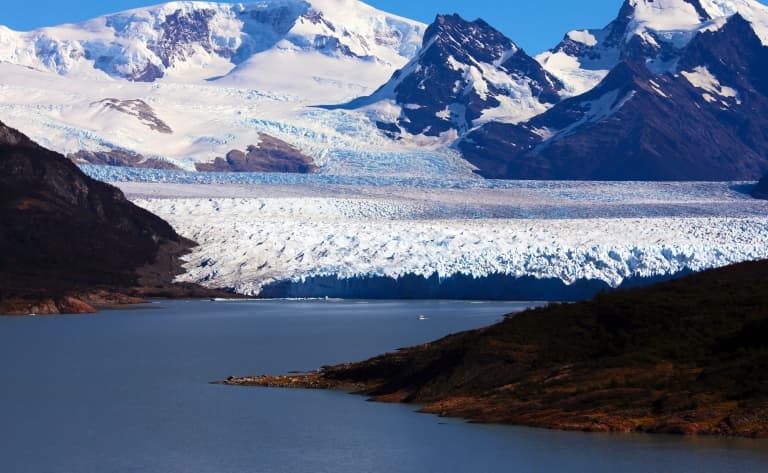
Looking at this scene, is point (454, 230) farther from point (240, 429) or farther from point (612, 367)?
point (240, 429)

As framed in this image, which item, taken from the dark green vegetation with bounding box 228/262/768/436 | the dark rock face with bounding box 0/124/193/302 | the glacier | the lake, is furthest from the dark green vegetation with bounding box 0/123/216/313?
the dark green vegetation with bounding box 228/262/768/436

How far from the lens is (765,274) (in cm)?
4534

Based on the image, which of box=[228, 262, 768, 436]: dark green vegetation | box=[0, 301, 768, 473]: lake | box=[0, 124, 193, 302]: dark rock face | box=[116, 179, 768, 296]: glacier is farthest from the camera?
box=[0, 124, 193, 302]: dark rock face

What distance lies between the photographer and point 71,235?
335 feet

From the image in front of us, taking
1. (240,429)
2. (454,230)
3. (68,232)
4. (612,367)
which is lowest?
(240,429)

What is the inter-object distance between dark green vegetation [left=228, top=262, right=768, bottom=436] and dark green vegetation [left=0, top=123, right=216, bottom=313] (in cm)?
5199

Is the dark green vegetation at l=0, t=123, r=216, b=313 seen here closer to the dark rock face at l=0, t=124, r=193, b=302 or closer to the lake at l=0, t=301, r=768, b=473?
the dark rock face at l=0, t=124, r=193, b=302

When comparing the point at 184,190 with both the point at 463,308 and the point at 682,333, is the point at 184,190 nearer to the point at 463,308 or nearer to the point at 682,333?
the point at 463,308

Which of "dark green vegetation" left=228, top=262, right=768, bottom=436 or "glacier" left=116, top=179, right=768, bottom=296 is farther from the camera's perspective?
Result: "glacier" left=116, top=179, right=768, bottom=296

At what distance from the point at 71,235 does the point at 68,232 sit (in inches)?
10.7

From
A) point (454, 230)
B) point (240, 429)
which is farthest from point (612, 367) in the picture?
point (454, 230)

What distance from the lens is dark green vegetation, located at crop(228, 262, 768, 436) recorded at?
113 ft

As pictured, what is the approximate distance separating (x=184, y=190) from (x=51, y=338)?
53.1 metres

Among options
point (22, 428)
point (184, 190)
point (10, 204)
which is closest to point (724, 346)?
point (22, 428)
